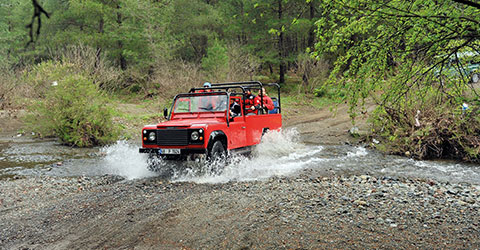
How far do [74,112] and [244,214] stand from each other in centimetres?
1090

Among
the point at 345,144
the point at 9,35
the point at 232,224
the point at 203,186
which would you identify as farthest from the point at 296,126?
the point at 9,35

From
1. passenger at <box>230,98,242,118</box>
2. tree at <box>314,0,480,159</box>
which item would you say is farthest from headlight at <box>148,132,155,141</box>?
tree at <box>314,0,480,159</box>

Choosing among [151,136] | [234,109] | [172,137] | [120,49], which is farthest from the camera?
[120,49]

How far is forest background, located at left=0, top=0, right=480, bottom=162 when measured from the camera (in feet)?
14.6

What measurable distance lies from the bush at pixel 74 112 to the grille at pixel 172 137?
288 inches

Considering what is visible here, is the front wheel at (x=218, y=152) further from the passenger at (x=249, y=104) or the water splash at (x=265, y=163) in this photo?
the passenger at (x=249, y=104)

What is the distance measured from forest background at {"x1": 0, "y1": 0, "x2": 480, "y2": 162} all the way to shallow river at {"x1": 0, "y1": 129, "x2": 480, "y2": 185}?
941 mm

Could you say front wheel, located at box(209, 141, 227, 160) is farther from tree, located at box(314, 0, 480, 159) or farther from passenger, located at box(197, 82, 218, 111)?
tree, located at box(314, 0, 480, 159)

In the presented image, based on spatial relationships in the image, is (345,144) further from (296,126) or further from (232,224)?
(232,224)

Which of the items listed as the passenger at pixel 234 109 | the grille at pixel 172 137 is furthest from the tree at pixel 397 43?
the passenger at pixel 234 109

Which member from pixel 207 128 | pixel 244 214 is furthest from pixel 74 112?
pixel 244 214

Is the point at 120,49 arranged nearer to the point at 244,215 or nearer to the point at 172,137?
the point at 172,137

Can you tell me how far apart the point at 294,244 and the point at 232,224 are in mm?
1052

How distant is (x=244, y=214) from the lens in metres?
5.73
